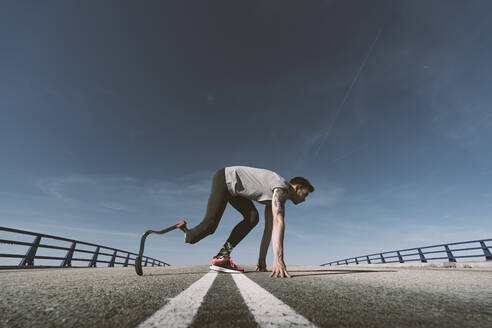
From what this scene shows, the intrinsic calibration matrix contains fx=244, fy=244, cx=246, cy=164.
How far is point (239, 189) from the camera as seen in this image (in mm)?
3508

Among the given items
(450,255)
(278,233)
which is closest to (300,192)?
(278,233)

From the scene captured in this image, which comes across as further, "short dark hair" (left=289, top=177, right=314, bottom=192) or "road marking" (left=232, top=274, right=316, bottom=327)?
"short dark hair" (left=289, top=177, right=314, bottom=192)

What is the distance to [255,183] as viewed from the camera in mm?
3490

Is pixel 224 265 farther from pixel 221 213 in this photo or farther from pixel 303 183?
pixel 303 183

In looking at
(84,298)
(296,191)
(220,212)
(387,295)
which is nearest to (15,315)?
(84,298)

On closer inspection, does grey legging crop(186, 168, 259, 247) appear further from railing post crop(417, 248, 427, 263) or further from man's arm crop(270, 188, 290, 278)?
railing post crop(417, 248, 427, 263)

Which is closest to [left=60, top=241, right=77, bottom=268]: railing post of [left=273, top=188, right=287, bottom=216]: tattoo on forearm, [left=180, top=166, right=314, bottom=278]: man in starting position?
[left=180, top=166, right=314, bottom=278]: man in starting position

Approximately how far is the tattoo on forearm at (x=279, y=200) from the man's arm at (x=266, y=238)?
82 centimetres

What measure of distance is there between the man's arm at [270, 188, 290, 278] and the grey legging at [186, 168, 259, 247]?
→ 61cm

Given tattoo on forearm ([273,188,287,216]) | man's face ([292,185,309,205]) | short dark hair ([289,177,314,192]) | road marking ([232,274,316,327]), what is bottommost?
road marking ([232,274,316,327])

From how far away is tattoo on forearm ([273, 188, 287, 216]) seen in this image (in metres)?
3.27

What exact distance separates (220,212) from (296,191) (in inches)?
49.0

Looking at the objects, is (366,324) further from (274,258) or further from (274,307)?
(274,258)

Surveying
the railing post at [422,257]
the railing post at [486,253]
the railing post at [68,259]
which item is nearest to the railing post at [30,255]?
the railing post at [68,259]
